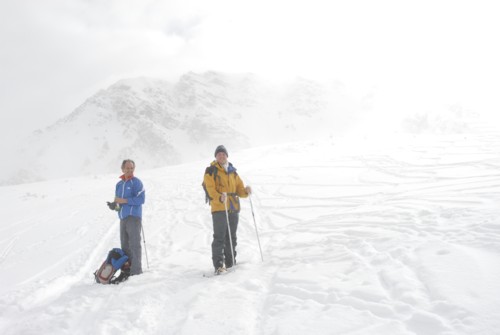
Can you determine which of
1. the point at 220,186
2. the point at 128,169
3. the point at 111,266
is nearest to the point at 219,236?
the point at 220,186

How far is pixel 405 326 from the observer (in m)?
3.36

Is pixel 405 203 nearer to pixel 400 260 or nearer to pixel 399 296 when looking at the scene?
pixel 400 260

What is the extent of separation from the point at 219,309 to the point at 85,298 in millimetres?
2235

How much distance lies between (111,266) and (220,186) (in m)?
2.38

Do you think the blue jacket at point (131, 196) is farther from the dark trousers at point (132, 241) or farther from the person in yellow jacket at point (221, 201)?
the person in yellow jacket at point (221, 201)

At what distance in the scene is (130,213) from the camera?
22.0 feet

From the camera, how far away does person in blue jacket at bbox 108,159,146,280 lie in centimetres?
661

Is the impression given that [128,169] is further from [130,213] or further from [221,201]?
[221,201]

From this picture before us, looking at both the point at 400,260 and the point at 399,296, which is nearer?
the point at 399,296

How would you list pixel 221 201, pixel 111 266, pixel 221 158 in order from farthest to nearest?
pixel 221 158, pixel 111 266, pixel 221 201

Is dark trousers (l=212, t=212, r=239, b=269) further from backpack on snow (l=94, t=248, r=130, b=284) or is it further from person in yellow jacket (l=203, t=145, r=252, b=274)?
backpack on snow (l=94, t=248, r=130, b=284)

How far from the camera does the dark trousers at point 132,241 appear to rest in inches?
259

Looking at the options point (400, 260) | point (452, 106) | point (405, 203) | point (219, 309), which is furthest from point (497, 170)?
point (452, 106)

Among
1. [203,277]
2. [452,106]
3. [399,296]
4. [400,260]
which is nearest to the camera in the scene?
[399,296]
